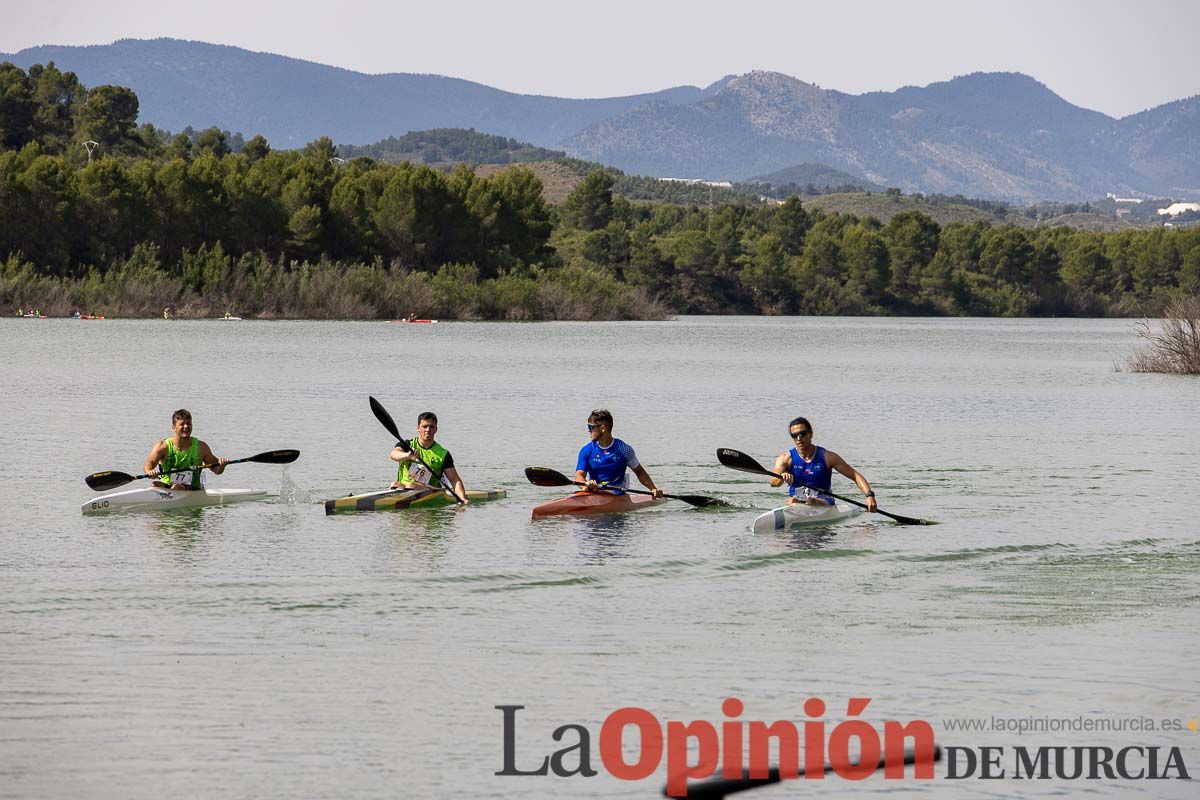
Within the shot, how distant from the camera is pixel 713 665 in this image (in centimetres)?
1414

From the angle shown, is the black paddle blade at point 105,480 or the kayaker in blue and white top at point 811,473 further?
the black paddle blade at point 105,480

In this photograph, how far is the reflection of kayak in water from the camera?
23422 mm

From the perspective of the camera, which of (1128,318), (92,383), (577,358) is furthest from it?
(1128,318)

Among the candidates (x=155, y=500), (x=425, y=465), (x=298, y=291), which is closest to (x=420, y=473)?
(x=425, y=465)

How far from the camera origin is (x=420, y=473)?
79.5 ft

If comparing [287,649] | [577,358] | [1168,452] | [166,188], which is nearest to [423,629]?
[287,649]

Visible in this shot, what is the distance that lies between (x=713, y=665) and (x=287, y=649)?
11.4 ft

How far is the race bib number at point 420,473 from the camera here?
24.2 metres

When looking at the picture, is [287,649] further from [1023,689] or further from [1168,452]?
[1168,452]

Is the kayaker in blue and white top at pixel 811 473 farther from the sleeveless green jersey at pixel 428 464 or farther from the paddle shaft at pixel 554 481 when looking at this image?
the sleeveless green jersey at pixel 428 464

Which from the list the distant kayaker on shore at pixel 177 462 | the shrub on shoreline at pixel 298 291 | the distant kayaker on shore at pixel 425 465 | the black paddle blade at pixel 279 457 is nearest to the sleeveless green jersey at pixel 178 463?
the distant kayaker on shore at pixel 177 462

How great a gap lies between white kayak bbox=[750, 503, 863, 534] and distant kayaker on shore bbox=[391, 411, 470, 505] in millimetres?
4137

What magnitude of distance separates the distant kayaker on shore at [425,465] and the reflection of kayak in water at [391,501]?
0.71ft

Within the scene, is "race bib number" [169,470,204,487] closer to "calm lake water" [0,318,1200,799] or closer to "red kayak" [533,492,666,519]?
"calm lake water" [0,318,1200,799]
